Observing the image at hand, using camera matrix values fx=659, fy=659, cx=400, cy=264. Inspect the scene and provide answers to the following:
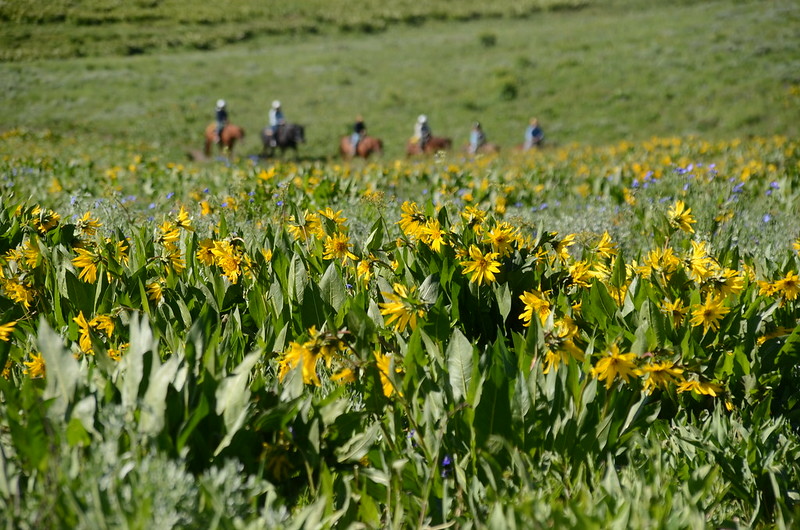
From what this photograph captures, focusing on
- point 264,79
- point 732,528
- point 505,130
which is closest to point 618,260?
point 732,528

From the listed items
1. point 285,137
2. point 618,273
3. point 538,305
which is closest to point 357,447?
point 538,305

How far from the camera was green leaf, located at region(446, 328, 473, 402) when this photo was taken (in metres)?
2.25

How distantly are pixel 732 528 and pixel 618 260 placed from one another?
4.27ft

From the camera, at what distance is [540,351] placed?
227 cm

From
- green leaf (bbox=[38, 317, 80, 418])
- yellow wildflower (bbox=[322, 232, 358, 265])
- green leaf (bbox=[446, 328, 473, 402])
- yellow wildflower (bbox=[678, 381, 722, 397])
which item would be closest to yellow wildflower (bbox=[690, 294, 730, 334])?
yellow wildflower (bbox=[678, 381, 722, 397])

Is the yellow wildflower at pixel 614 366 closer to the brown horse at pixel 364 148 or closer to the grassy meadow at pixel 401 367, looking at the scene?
the grassy meadow at pixel 401 367

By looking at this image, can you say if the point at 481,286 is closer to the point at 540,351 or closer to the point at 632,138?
the point at 540,351

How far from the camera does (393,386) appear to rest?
1995mm

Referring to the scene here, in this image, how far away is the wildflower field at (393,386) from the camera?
5.44ft

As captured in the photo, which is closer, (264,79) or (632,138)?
(632,138)

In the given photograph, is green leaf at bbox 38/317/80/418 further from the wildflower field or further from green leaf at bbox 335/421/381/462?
green leaf at bbox 335/421/381/462

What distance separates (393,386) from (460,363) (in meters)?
0.36

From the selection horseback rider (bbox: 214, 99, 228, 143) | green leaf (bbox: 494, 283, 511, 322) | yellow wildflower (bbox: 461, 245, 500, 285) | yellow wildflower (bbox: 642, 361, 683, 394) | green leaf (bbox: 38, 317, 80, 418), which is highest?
green leaf (bbox: 38, 317, 80, 418)

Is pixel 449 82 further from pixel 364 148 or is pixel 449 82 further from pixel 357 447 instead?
pixel 357 447
